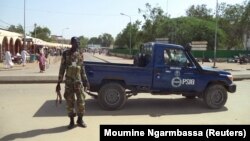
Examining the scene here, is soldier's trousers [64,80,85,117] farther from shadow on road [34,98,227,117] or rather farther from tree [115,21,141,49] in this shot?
tree [115,21,141,49]

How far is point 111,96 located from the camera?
33.8 feet

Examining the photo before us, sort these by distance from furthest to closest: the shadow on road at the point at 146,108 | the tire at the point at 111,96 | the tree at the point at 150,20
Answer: the tree at the point at 150,20 < the tire at the point at 111,96 < the shadow on road at the point at 146,108

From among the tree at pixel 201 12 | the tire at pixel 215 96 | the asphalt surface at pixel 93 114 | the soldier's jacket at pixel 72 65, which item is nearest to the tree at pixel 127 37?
the tree at pixel 201 12

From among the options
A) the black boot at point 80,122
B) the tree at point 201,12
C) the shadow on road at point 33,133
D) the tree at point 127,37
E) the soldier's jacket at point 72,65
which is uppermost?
the tree at point 201,12

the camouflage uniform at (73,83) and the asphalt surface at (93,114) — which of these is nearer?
the asphalt surface at (93,114)

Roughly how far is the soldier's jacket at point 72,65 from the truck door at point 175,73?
9.56ft

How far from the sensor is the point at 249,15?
246 feet

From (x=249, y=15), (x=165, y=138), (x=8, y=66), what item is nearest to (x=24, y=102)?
(x=165, y=138)

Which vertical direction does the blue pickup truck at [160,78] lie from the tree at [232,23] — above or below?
below

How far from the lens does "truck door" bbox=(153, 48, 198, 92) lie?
10.5m

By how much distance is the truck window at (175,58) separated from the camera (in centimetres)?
1060

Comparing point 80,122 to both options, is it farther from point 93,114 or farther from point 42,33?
point 42,33

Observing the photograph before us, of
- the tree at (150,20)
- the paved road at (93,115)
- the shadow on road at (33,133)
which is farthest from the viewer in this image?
Answer: the tree at (150,20)

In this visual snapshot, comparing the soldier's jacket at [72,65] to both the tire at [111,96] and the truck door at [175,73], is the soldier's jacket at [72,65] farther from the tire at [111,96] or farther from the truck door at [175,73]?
the truck door at [175,73]
